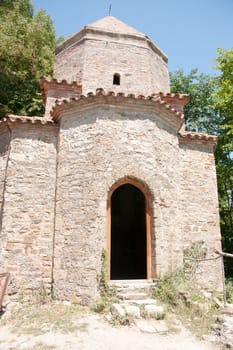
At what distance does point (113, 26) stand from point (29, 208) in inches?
344

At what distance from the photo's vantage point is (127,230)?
12.2 metres

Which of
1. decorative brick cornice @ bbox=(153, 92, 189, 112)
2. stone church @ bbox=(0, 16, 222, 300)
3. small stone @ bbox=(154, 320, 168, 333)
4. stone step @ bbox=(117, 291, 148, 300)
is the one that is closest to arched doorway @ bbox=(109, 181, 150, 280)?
stone church @ bbox=(0, 16, 222, 300)

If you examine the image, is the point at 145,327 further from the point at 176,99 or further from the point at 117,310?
the point at 176,99

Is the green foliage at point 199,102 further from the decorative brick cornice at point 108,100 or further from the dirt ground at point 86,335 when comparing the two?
the dirt ground at point 86,335

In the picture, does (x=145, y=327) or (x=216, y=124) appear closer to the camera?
(x=145, y=327)

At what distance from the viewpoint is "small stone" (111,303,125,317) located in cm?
570

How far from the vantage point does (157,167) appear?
25.5 feet

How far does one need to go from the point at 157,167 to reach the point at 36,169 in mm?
3447

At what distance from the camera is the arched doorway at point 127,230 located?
1143cm

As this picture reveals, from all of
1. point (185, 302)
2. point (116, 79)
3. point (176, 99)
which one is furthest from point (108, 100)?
point (185, 302)

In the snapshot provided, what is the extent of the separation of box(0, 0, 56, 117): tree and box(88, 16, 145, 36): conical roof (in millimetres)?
4332

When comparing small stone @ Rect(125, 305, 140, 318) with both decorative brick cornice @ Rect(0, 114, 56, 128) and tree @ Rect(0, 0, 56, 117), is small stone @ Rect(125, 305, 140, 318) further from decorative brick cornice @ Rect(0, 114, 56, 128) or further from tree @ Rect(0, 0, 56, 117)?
tree @ Rect(0, 0, 56, 117)

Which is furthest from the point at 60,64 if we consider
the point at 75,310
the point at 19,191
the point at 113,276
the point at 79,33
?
the point at 75,310

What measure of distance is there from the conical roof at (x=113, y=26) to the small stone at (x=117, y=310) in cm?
1016
